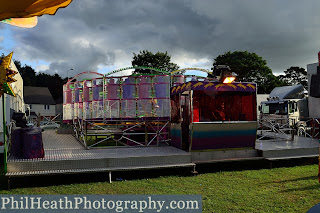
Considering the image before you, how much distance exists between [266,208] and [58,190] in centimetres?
473

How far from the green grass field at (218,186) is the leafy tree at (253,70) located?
118 feet

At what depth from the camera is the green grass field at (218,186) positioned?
5645 mm

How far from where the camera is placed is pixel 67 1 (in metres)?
3.57

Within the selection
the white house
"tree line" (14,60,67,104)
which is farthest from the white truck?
"tree line" (14,60,67,104)

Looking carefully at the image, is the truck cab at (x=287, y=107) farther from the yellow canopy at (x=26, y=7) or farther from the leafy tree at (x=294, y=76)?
the leafy tree at (x=294, y=76)

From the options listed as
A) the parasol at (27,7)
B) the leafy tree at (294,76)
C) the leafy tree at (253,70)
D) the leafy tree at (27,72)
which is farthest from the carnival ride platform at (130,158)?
the leafy tree at (27,72)

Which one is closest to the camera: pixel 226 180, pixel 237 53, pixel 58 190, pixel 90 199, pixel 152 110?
pixel 90 199

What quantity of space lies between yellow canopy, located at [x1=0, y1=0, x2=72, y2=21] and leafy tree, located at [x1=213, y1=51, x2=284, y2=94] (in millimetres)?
40936

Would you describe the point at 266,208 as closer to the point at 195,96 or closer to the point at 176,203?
the point at 176,203

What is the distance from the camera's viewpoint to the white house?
49.0m

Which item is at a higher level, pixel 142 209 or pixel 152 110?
pixel 152 110

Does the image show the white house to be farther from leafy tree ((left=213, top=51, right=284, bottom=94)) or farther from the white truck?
the white truck

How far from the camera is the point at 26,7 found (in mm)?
3141

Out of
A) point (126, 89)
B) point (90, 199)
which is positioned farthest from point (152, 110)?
point (90, 199)
